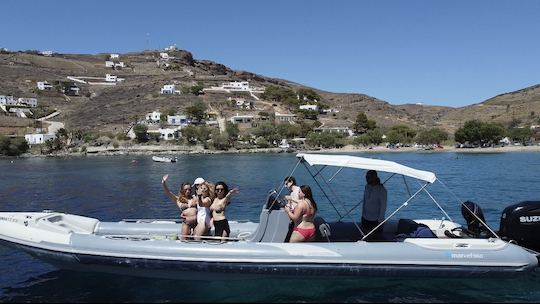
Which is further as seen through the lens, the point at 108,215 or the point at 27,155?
the point at 27,155

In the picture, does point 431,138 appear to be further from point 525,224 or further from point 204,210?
point 204,210

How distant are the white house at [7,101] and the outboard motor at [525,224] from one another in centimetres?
15636

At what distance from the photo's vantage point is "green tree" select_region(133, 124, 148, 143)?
11981 centimetres

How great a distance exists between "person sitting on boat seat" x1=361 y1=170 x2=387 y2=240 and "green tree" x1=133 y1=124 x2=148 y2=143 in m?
115

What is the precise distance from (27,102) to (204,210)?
155 m

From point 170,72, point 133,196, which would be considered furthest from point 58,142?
point 133,196

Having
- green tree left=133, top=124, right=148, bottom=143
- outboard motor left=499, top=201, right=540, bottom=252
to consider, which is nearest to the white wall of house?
green tree left=133, top=124, right=148, bottom=143

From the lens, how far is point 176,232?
11.8 m

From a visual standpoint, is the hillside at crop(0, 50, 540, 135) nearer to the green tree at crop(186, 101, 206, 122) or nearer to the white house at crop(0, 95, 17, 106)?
the white house at crop(0, 95, 17, 106)

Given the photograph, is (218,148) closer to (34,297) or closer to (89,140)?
(89,140)

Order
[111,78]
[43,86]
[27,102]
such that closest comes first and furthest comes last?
[27,102]
[43,86]
[111,78]

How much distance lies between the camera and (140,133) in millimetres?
120250

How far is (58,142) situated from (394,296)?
122048 millimetres

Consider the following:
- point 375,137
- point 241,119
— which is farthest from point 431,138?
point 241,119
